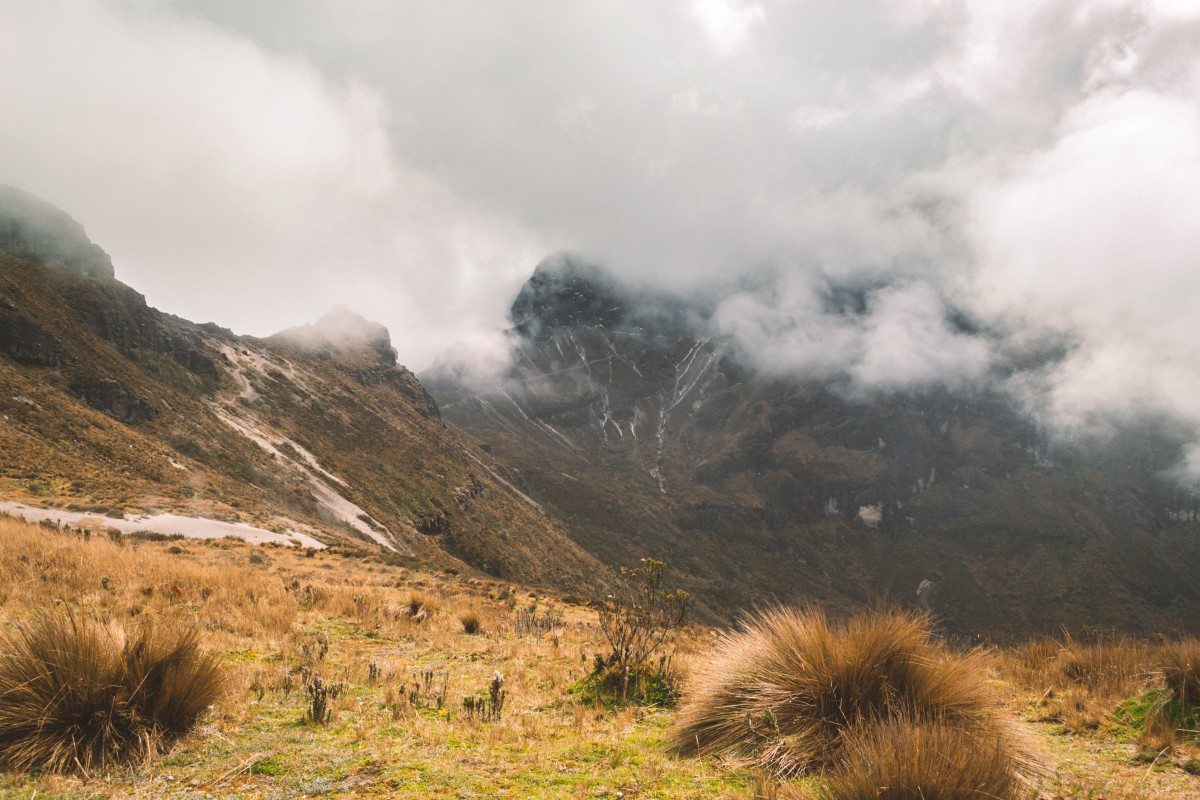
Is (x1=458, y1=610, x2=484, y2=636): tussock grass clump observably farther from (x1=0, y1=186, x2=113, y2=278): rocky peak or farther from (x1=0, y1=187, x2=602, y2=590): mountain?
(x1=0, y1=186, x2=113, y2=278): rocky peak

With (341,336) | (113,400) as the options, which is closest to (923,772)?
(113,400)

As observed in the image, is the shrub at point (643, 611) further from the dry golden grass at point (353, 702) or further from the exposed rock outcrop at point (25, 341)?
the exposed rock outcrop at point (25, 341)

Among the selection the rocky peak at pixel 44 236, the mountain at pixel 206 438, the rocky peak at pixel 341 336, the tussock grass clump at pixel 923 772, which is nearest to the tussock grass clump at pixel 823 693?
the tussock grass clump at pixel 923 772

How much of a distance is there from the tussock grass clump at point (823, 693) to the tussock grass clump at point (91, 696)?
4.13 meters

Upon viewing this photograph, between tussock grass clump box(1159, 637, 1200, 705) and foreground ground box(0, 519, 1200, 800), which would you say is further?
tussock grass clump box(1159, 637, 1200, 705)

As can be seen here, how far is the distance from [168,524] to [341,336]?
146059 millimetres

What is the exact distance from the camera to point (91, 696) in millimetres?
4297

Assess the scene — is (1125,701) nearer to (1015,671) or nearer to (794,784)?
(1015,671)

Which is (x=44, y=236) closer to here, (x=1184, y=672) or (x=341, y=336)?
(x=341, y=336)

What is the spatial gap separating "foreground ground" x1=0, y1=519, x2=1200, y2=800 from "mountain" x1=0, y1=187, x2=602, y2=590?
24886mm

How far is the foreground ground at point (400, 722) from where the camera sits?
12.7 feet

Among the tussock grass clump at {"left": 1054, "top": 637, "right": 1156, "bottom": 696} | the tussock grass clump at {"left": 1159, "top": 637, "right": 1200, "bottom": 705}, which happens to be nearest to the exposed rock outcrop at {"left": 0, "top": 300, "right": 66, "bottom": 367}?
the tussock grass clump at {"left": 1054, "top": 637, "right": 1156, "bottom": 696}

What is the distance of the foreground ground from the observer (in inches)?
152

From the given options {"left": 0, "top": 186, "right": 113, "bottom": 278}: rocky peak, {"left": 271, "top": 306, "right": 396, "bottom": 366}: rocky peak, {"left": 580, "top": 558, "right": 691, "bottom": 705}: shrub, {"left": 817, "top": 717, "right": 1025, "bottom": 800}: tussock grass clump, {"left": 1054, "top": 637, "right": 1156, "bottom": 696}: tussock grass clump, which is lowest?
{"left": 580, "top": 558, "right": 691, "bottom": 705}: shrub
